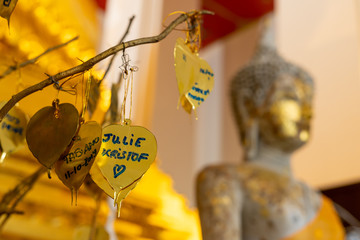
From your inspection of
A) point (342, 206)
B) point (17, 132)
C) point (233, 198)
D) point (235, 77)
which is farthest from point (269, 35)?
point (17, 132)

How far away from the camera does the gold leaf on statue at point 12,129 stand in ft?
2.04

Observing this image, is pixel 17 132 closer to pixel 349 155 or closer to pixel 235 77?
pixel 235 77

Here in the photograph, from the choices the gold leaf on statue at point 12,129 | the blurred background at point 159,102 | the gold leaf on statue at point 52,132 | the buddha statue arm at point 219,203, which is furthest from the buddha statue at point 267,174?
the gold leaf on statue at point 52,132

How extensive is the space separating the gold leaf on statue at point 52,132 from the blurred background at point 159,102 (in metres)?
0.11

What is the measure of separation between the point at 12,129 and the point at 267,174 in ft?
2.42

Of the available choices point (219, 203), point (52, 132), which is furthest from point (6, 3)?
point (219, 203)

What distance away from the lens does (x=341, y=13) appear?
2.12 m

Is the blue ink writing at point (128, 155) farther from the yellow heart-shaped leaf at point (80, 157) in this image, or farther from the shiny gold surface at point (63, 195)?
the shiny gold surface at point (63, 195)

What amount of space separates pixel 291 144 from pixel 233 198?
23cm

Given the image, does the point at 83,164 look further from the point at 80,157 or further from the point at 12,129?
the point at 12,129

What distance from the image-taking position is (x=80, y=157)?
0.48 m

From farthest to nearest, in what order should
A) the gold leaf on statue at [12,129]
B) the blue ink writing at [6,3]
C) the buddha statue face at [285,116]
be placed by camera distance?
the buddha statue face at [285,116] < the gold leaf on statue at [12,129] < the blue ink writing at [6,3]

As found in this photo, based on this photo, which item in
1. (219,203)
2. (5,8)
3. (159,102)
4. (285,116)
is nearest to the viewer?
(5,8)

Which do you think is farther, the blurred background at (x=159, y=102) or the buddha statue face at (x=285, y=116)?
the buddha statue face at (x=285, y=116)
